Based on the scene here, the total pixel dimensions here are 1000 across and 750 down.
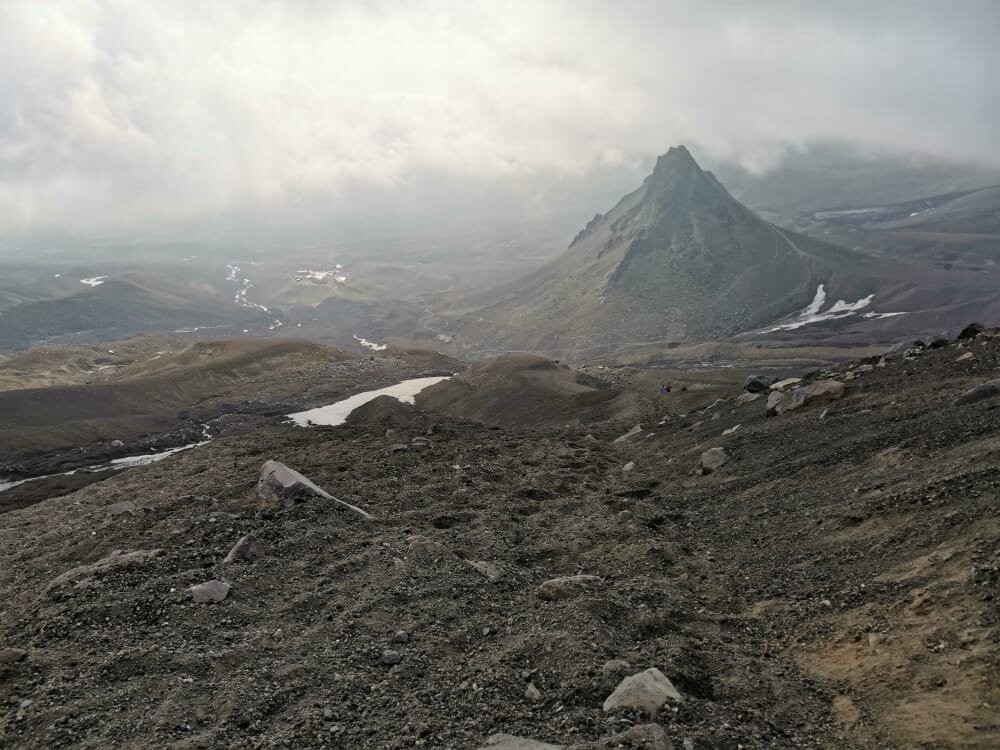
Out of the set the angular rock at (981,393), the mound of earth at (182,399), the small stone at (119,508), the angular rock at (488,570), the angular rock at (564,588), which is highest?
the angular rock at (981,393)

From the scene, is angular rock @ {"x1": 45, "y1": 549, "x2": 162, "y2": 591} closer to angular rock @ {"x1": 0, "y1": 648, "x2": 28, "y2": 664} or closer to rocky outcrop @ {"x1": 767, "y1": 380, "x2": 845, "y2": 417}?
angular rock @ {"x1": 0, "y1": 648, "x2": 28, "y2": 664}

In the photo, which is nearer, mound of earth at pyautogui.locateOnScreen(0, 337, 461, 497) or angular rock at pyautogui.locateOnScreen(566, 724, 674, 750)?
angular rock at pyautogui.locateOnScreen(566, 724, 674, 750)

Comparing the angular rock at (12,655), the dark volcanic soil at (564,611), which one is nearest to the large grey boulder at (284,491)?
the dark volcanic soil at (564,611)

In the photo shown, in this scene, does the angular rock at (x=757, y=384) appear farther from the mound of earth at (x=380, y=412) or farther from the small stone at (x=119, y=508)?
the mound of earth at (x=380, y=412)

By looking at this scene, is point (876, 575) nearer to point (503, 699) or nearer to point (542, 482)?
point (503, 699)

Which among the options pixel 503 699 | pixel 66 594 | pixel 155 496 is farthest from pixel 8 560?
pixel 503 699

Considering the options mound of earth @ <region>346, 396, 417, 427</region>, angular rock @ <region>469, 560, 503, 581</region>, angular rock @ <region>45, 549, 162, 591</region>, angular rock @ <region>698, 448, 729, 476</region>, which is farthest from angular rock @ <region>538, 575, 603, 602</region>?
mound of earth @ <region>346, 396, 417, 427</region>

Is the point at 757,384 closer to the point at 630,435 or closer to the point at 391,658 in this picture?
the point at 630,435
